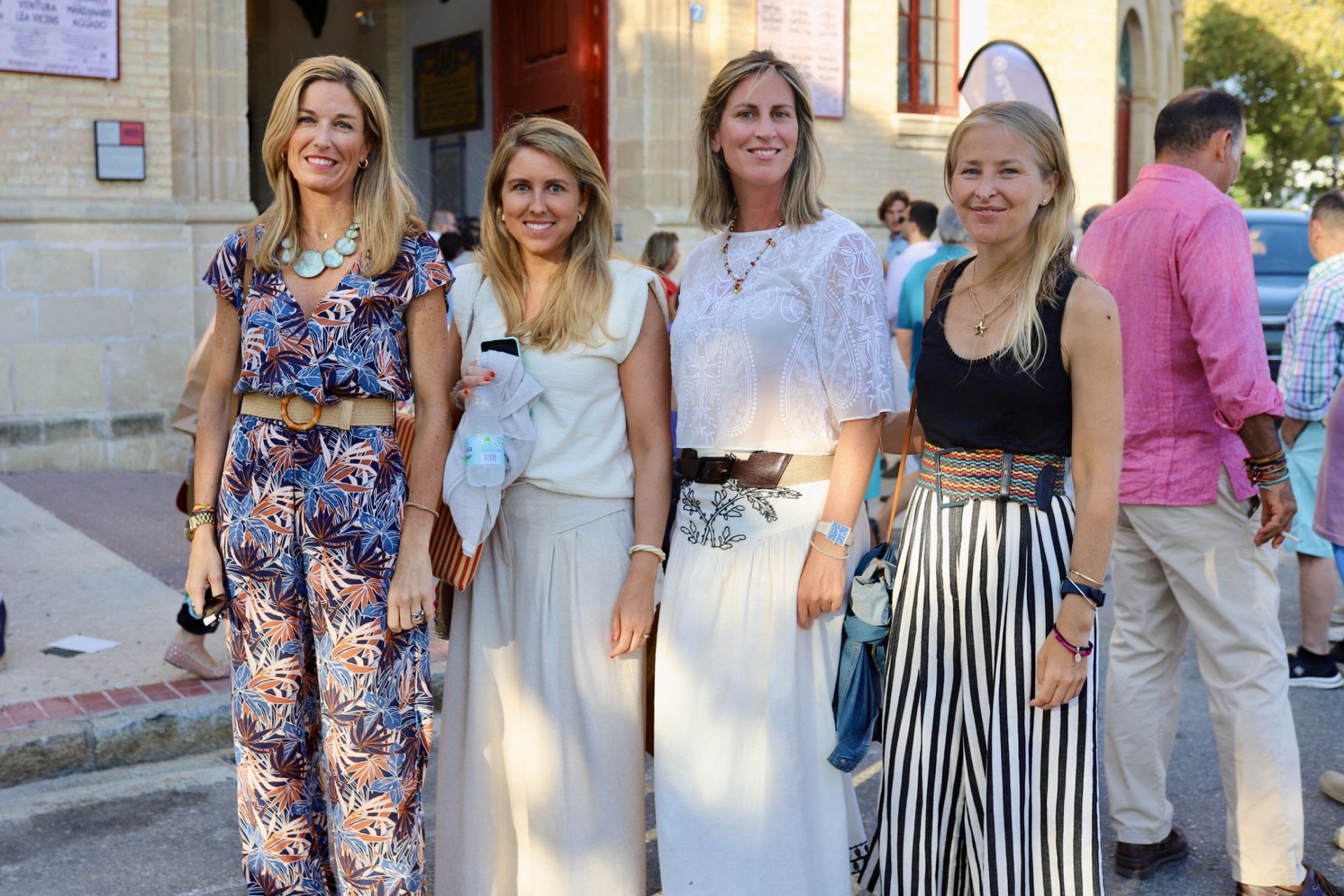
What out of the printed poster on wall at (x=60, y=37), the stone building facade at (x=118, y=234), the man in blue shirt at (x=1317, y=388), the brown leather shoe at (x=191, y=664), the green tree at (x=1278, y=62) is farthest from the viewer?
the green tree at (x=1278, y=62)

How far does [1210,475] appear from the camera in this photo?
11.9 ft

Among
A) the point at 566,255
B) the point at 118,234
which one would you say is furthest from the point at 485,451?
the point at 118,234

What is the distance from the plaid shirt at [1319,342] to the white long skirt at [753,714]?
11.7ft

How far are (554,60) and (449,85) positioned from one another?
2.36 metres

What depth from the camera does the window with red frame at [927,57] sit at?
14.8 m

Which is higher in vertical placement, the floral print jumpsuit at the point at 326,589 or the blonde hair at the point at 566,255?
the blonde hair at the point at 566,255

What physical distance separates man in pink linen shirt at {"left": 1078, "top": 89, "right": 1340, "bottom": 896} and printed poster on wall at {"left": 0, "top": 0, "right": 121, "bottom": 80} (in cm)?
777

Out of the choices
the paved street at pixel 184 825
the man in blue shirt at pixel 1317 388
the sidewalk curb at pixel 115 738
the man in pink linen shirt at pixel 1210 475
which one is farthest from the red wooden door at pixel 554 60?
the man in pink linen shirt at pixel 1210 475

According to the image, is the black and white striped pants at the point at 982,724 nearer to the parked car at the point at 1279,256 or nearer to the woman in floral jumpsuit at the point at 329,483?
the woman in floral jumpsuit at the point at 329,483

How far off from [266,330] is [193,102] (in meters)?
7.81

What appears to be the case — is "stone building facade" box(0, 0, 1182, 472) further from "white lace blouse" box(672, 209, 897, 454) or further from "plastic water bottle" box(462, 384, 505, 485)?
"white lace blouse" box(672, 209, 897, 454)

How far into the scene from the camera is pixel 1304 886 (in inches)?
141

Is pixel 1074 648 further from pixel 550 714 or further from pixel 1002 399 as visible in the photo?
pixel 550 714

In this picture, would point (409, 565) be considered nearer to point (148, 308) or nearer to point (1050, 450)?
point (1050, 450)
